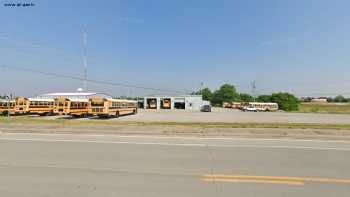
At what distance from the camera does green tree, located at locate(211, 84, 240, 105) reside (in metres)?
125

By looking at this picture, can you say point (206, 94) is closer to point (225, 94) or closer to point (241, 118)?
point (225, 94)

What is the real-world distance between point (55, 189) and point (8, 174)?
1622mm

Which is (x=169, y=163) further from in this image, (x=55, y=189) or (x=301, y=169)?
(x=301, y=169)

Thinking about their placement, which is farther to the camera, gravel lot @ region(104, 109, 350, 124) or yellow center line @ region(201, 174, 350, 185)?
gravel lot @ region(104, 109, 350, 124)

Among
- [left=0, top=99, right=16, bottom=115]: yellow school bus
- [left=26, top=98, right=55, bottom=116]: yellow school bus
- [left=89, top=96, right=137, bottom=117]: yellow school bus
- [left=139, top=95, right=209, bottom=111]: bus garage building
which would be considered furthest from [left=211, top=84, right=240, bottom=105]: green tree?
[left=0, top=99, right=16, bottom=115]: yellow school bus

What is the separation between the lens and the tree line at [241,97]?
9294 cm

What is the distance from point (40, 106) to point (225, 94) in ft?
341

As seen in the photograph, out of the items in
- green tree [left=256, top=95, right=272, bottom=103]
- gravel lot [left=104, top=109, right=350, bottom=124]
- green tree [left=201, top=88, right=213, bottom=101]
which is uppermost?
green tree [left=201, top=88, right=213, bottom=101]

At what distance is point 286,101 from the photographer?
93812 millimetres

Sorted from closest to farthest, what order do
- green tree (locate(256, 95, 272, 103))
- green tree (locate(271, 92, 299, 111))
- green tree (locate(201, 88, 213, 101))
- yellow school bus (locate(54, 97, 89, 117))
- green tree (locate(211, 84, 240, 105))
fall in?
yellow school bus (locate(54, 97, 89, 117))
green tree (locate(271, 92, 299, 111))
green tree (locate(256, 95, 272, 103))
green tree (locate(211, 84, 240, 105))
green tree (locate(201, 88, 213, 101))

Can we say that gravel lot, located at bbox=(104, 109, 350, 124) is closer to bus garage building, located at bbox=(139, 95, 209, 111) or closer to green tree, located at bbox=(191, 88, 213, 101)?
bus garage building, located at bbox=(139, 95, 209, 111)

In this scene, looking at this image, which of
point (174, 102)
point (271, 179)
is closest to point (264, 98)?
point (174, 102)

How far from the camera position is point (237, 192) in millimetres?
4129

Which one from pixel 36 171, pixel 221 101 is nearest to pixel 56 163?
pixel 36 171
